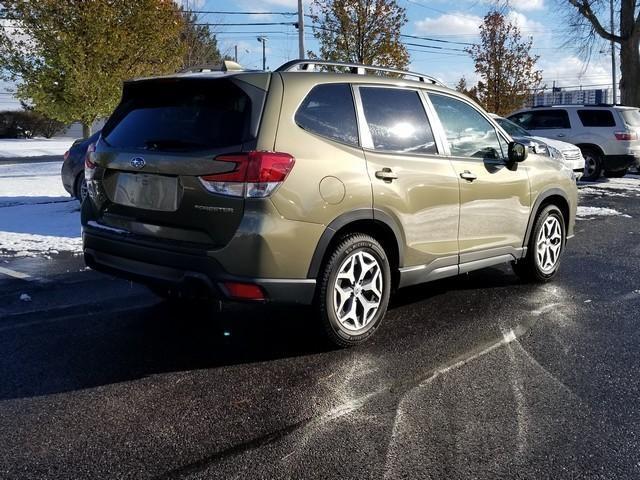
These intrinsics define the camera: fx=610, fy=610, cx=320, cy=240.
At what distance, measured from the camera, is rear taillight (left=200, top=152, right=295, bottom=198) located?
3.50m

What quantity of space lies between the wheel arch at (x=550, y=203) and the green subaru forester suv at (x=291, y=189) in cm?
85

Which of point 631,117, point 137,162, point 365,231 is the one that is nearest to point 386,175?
point 365,231

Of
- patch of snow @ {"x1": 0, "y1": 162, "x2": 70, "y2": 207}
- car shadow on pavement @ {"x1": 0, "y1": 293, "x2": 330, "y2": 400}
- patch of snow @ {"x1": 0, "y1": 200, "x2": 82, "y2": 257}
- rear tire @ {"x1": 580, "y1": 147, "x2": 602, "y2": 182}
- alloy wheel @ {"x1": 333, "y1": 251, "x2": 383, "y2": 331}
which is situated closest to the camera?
car shadow on pavement @ {"x1": 0, "y1": 293, "x2": 330, "y2": 400}

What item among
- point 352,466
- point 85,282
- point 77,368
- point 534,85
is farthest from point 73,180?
point 534,85

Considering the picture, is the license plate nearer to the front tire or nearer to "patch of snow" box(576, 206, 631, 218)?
the front tire

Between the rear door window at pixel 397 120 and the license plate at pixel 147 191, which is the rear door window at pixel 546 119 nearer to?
the rear door window at pixel 397 120

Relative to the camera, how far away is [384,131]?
14.3 feet

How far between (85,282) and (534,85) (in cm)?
3011

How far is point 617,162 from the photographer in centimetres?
1611

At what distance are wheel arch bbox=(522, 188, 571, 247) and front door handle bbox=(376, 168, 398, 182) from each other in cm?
201

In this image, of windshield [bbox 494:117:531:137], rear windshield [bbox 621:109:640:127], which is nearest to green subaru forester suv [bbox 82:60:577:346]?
windshield [bbox 494:117:531:137]

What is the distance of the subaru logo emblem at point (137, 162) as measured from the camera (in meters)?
3.85

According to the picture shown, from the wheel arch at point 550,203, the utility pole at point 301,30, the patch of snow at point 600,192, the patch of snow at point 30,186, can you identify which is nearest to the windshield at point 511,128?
the patch of snow at point 600,192

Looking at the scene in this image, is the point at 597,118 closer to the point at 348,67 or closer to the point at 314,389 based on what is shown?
the point at 348,67
